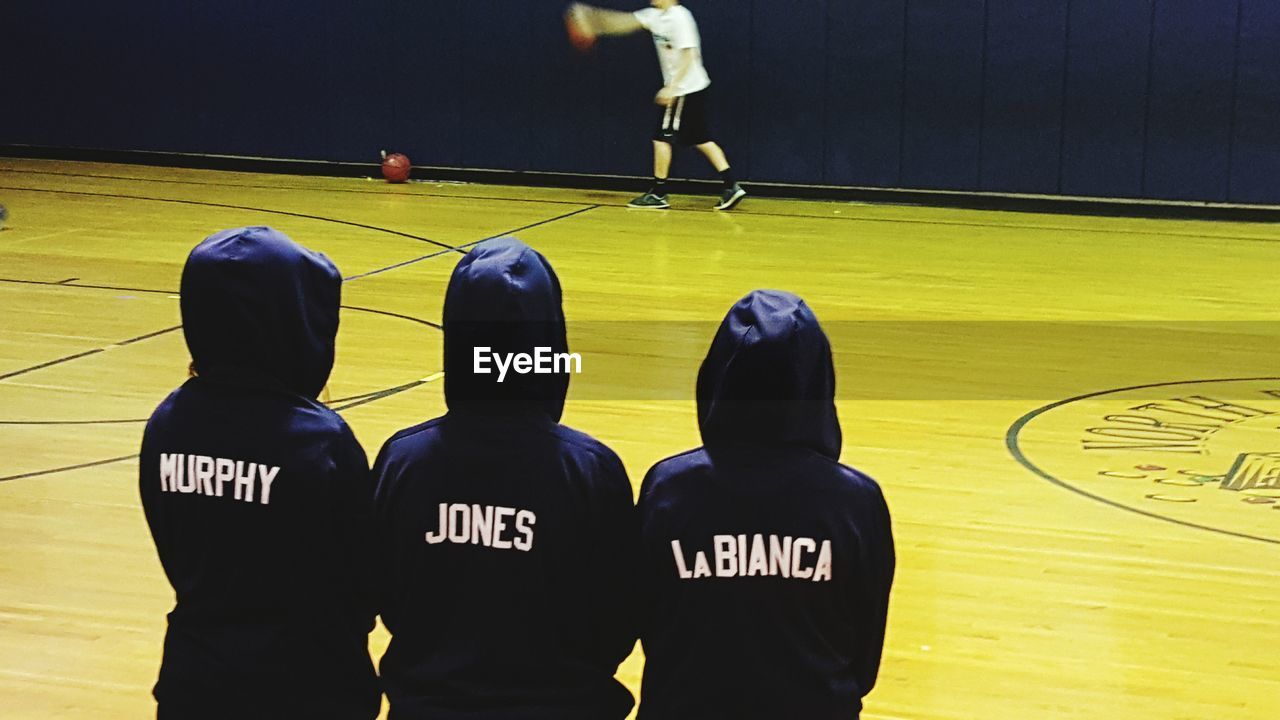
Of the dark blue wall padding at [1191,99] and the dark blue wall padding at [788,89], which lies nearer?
the dark blue wall padding at [1191,99]

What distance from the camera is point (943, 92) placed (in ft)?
43.4

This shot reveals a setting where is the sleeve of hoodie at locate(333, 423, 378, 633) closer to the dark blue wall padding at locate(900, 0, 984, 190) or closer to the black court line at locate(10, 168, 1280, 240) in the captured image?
the black court line at locate(10, 168, 1280, 240)

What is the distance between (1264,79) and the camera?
40.7 feet

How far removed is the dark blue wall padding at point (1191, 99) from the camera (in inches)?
490

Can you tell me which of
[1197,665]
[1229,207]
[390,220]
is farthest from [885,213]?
[1197,665]

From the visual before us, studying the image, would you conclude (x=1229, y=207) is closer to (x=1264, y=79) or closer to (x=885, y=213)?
(x=1264, y=79)

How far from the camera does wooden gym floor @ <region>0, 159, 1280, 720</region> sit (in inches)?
168

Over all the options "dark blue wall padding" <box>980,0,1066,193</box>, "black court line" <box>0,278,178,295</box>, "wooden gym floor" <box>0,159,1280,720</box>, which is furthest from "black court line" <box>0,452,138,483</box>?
"dark blue wall padding" <box>980,0,1066,193</box>

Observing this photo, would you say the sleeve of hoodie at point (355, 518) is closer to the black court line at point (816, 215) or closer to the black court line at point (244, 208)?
the black court line at point (816, 215)

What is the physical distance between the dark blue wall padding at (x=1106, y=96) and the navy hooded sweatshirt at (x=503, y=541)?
11.0 m

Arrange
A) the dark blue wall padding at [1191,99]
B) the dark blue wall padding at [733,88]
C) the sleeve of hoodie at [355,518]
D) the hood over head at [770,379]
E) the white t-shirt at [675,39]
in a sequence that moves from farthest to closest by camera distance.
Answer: the white t-shirt at [675,39], the dark blue wall padding at [733,88], the dark blue wall padding at [1191,99], the sleeve of hoodie at [355,518], the hood over head at [770,379]

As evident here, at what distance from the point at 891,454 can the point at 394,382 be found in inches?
91.5

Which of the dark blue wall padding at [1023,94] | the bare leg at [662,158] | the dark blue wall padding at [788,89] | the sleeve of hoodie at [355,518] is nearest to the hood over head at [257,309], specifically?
the sleeve of hoodie at [355,518]

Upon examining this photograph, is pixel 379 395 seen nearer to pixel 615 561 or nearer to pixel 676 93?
pixel 615 561
